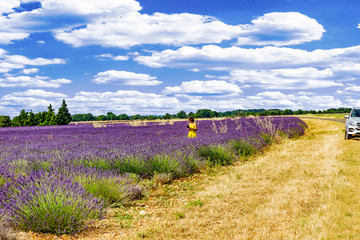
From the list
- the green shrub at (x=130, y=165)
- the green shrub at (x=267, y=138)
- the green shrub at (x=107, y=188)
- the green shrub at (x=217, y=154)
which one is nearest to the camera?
the green shrub at (x=107, y=188)

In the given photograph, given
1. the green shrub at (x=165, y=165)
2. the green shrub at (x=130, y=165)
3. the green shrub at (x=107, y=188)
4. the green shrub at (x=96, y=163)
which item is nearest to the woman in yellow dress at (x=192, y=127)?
the green shrub at (x=165, y=165)

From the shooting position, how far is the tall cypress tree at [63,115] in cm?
5238

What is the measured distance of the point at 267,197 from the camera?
6.03m

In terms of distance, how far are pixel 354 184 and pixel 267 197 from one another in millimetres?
2281

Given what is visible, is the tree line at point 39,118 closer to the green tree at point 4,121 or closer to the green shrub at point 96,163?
the green tree at point 4,121

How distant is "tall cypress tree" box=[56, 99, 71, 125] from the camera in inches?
2062

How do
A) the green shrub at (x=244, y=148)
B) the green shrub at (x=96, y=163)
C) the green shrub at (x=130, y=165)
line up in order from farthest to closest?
the green shrub at (x=244, y=148)
the green shrub at (x=130, y=165)
the green shrub at (x=96, y=163)

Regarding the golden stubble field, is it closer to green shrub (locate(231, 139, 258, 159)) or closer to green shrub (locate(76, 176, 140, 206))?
green shrub (locate(76, 176, 140, 206))

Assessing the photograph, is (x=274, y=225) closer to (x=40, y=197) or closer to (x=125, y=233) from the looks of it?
(x=125, y=233)

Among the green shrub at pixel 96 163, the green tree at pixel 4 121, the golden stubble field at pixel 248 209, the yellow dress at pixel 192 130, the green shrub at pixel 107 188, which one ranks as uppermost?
the green tree at pixel 4 121

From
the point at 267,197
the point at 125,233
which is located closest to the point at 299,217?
the point at 267,197

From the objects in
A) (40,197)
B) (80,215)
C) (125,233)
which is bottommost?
(125,233)

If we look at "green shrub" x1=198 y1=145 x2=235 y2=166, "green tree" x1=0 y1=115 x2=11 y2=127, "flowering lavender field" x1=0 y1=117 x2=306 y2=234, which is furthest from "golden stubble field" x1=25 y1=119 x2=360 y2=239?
"green tree" x1=0 y1=115 x2=11 y2=127

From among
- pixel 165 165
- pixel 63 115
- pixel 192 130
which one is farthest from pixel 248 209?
pixel 63 115
